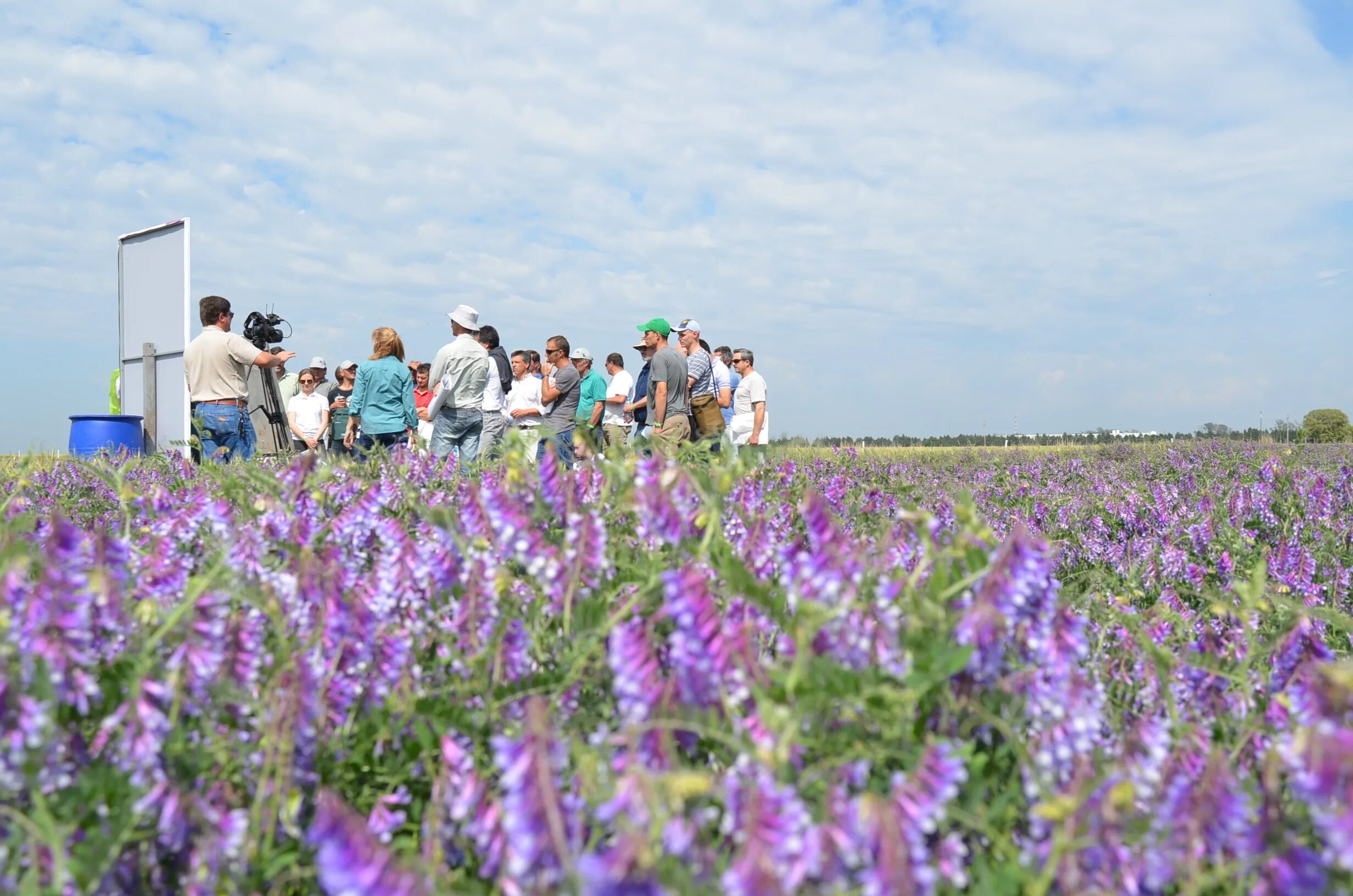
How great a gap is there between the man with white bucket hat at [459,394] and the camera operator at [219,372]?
1505 mm

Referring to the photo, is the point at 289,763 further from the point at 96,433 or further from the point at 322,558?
the point at 96,433

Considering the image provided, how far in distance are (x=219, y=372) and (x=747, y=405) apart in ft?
18.8

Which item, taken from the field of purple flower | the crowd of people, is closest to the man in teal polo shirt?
the crowd of people

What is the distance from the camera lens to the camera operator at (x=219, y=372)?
8.17m

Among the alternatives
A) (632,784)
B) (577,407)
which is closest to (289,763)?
(632,784)

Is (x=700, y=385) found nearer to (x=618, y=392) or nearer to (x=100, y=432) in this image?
(x=618, y=392)

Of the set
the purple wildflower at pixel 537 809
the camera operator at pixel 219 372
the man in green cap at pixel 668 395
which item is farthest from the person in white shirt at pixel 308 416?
the purple wildflower at pixel 537 809

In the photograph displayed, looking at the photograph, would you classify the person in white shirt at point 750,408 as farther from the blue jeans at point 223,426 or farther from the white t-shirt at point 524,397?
the blue jeans at point 223,426

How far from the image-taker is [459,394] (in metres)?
9.45

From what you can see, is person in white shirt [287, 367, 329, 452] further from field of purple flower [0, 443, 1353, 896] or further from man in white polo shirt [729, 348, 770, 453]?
field of purple flower [0, 443, 1353, 896]

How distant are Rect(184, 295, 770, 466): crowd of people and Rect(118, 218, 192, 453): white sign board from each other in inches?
53.9

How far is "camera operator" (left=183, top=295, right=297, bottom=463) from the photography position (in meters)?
8.17

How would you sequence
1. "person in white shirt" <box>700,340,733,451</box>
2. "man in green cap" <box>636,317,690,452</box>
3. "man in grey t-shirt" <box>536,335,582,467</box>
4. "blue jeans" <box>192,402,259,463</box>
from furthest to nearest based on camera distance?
"person in white shirt" <box>700,340,733,451</box>, "man in grey t-shirt" <box>536,335,582,467</box>, "man in green cap" <box>636,317,690,452</box>, "blue jeans" <box>192,402,259,463</box>

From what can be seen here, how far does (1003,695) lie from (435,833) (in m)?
0.90
